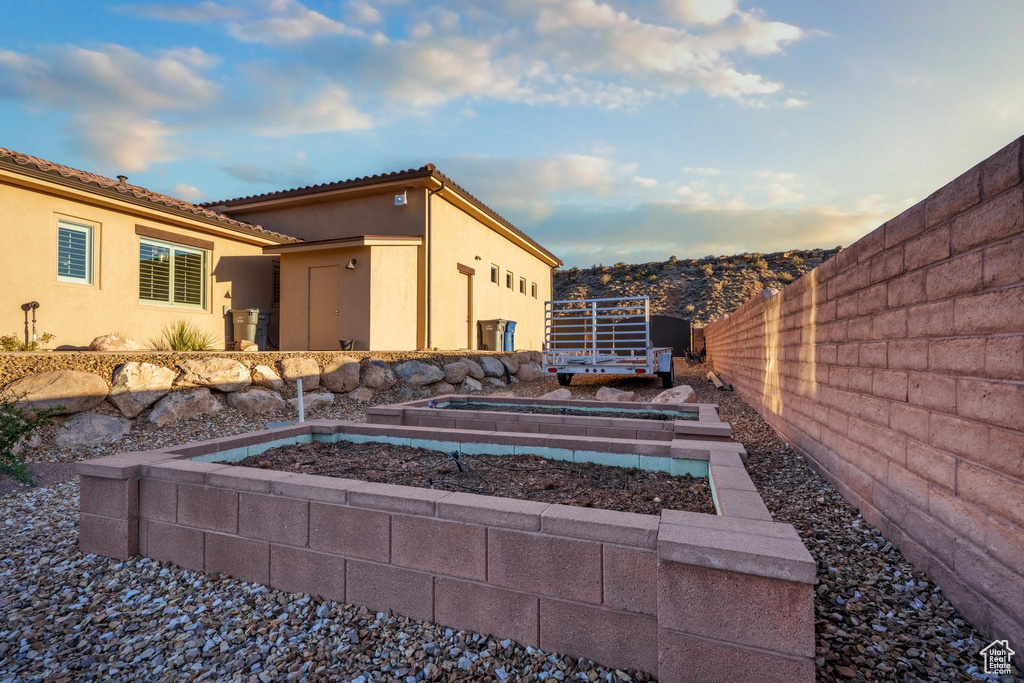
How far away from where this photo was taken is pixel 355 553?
2.26 metres

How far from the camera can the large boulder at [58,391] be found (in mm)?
4902

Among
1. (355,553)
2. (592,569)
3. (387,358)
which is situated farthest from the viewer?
(387,358)

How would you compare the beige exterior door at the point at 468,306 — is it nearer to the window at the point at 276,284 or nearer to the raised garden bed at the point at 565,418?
the window at the point at 276,284

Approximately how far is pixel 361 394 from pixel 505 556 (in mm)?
6793

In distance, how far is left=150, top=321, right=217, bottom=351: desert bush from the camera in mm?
8789

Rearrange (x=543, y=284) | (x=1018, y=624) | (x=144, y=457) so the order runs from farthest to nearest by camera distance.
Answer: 1. (x=543, y=284)
2. (x=144, y=457)
3. (x=1018, y=624)

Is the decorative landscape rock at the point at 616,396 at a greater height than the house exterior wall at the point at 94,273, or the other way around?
the house exterior wall at the point at 94,273

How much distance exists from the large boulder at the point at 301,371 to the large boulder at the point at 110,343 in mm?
2946

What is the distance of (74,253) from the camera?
8.23 metres

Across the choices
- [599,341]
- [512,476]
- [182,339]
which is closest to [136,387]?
[182,339]

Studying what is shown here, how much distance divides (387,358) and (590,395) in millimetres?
4151

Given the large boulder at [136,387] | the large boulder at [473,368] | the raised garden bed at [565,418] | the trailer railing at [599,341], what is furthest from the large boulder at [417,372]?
the large boulder at [136,387]

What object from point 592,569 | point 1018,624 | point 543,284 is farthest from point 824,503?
point 543,284

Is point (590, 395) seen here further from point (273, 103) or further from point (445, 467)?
point (273, 103)
